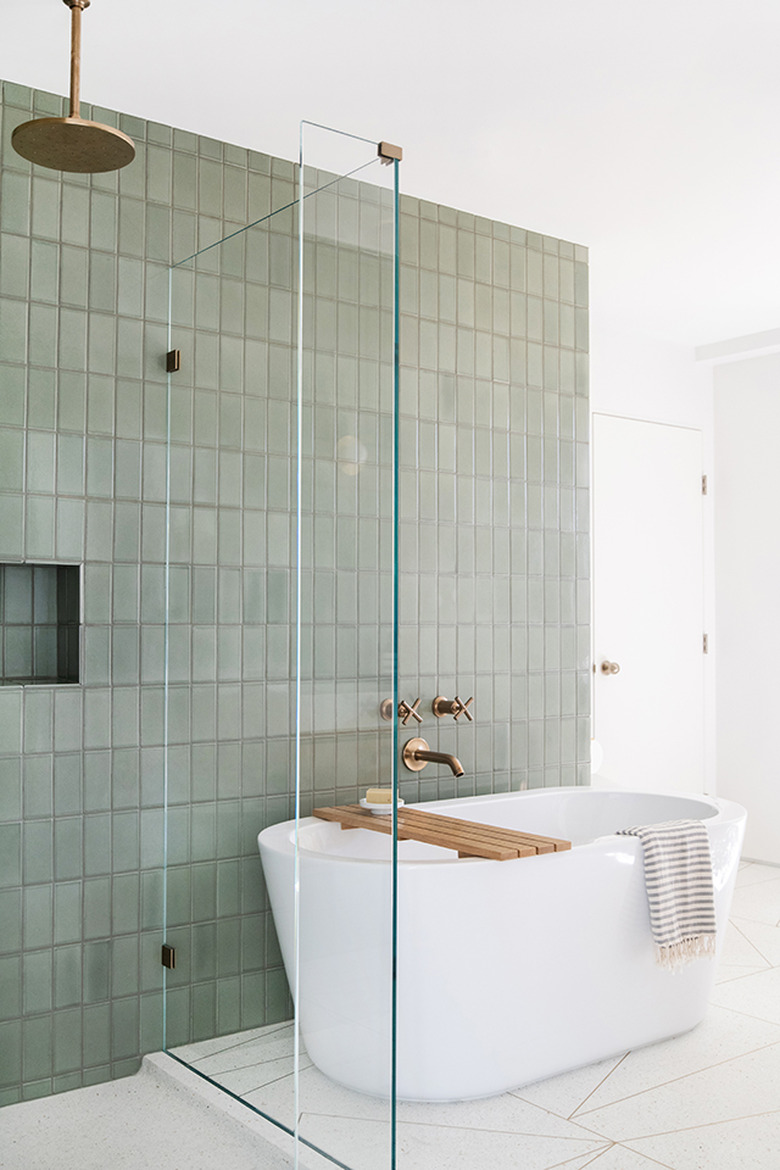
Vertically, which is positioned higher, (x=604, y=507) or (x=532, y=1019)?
(x=604, y=507)

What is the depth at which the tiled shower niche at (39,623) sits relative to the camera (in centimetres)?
265

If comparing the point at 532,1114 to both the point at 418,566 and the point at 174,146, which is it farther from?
the point at 174,146

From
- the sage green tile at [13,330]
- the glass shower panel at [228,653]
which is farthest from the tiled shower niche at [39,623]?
the sage green tile at [13,330]

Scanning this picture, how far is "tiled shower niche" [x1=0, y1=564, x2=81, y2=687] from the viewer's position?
265 centimetres

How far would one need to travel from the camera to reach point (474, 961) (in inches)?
96.2

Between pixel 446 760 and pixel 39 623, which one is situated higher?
pixel 39 623

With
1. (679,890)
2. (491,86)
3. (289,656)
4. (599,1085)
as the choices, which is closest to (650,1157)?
(599,1085)

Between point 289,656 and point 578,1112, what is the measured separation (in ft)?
4.37

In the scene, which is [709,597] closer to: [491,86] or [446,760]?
[446,760]

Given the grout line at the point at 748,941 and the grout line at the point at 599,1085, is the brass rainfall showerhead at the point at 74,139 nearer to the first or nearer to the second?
the grout line at the point at 599,1085

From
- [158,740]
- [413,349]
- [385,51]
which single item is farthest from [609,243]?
[158,740]

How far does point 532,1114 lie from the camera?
2465 mm

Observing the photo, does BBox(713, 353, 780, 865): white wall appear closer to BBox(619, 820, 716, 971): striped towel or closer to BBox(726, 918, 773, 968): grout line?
BBox(726, 918, 773, 968): grout line

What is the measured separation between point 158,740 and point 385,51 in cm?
181
